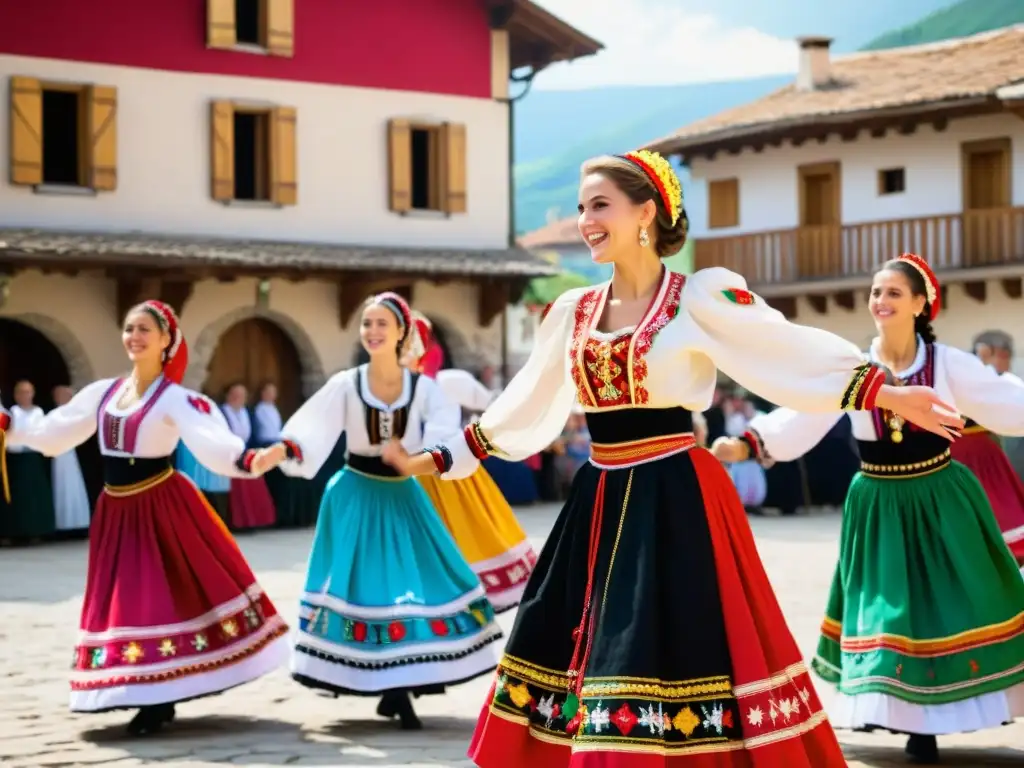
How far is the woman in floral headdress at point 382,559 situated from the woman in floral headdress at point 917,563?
1.66m

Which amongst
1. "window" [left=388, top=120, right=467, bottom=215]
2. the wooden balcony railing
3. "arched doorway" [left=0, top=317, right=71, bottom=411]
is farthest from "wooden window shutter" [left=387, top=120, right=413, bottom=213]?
the wooden balcony railing

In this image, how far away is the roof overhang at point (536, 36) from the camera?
24.4 m

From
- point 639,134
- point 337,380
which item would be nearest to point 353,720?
point 337,380

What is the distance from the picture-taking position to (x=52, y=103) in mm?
21562

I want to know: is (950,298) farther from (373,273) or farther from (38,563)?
(38,563)

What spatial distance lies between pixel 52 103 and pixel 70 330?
277cm

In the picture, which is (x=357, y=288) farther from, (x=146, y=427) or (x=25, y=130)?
(x=146, y=427)

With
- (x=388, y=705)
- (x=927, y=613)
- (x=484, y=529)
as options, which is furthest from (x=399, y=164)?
(x=927, y=613)

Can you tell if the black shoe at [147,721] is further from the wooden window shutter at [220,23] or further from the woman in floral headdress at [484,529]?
the wooden window shutter at [220,23]

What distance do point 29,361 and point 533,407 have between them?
53.8 feet

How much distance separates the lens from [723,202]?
30.0 metres

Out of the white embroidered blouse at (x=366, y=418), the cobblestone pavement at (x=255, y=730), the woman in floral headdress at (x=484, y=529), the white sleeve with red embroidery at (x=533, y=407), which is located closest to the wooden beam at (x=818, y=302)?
the cobblestone pavement at (x=255, y=730)

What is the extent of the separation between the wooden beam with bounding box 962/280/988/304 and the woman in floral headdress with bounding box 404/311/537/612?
706 inches

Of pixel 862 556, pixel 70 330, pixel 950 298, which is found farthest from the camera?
pixel 950 298
